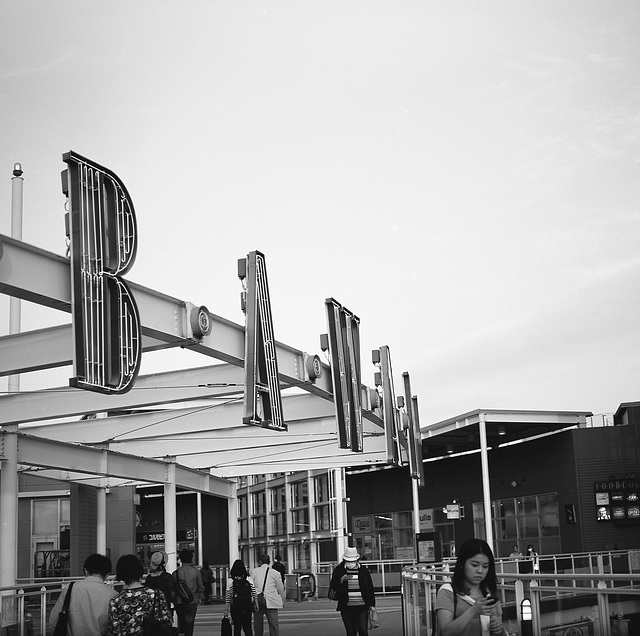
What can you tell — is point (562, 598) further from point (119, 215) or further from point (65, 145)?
point (65, 145)

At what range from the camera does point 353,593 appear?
15.1 m

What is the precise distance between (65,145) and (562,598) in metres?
22.4

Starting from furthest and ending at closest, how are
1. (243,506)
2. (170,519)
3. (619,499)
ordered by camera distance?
1. (243,506)
2. (619,499)
3. (170,519)

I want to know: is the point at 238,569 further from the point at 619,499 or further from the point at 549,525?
the point at 549,525

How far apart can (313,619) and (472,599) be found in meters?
20.9

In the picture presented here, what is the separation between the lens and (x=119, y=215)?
39.3 ft

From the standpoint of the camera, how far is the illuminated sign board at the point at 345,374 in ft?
59.2

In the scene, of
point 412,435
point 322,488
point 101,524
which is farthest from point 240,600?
point 322,488

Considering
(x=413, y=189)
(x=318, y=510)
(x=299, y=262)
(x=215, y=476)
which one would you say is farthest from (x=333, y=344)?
(x=299, y=262)

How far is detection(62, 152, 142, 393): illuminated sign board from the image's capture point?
11117 mm

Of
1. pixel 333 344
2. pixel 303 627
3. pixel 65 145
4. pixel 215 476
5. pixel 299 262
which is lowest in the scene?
pixel 303 627

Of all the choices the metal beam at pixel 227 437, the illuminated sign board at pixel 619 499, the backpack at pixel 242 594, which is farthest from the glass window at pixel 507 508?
the backpack at pixel 242 594

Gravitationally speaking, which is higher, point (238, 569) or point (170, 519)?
point (170, 519)

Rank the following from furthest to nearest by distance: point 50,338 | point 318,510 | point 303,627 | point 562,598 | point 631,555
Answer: point 318,510
point 631,555
point 303,627
point 50,338
point 562,598
